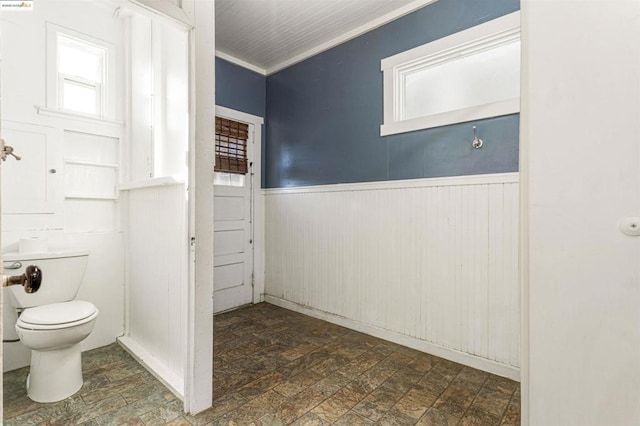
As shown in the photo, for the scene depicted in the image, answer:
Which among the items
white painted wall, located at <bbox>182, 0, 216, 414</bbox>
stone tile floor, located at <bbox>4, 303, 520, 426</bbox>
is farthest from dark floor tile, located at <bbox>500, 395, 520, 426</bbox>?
white painted wall, located at <bbox>182, 0, 216, 414</bbox>

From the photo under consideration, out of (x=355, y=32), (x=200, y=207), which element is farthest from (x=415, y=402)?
(x=355, y=32)

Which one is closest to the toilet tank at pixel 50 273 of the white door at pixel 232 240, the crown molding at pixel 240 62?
the white door at pixel 232 240

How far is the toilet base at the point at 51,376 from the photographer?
174 cm

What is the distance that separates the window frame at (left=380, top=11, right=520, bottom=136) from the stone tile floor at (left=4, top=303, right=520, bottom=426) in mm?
1733

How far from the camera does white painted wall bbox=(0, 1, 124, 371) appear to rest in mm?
2035

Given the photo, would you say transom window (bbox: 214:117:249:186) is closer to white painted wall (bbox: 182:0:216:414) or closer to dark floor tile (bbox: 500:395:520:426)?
white painted wall (bbox: 182:0:216:414)

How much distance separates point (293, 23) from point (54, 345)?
2875 mm

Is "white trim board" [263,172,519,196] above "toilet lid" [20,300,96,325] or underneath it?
above

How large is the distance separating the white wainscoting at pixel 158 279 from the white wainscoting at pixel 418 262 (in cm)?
149

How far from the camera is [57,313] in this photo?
5.81 feet

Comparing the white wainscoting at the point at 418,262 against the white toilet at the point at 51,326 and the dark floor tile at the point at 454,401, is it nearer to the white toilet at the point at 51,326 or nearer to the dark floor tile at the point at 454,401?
the dark floor tile at the point at 454,401

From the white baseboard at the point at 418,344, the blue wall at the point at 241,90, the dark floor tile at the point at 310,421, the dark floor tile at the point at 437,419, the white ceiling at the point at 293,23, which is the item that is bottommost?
the dark floor tile at the point at 437,419

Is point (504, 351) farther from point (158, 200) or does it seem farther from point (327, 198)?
point (158, 200)

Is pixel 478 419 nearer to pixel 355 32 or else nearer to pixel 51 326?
pixel 51 326
